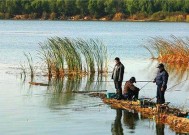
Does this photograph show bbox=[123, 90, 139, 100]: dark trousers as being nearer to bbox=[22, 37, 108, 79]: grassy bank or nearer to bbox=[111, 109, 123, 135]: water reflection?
bbox=[111, 109, 123, 135]: water reflection

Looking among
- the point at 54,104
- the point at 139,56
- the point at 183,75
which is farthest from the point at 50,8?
the point at 54,104

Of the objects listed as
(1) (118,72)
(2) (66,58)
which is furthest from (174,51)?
(1) (118,72)

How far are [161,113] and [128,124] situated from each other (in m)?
1.16

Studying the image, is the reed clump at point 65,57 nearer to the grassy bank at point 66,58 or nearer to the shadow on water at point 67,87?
the grassy bank at point 66,58

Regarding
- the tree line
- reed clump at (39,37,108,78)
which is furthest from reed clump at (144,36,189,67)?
the tree line

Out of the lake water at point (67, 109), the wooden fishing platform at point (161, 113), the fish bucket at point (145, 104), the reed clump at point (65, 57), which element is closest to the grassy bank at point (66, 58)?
the reed clump at point (65, 57)

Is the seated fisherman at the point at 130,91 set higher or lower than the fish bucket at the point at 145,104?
higher

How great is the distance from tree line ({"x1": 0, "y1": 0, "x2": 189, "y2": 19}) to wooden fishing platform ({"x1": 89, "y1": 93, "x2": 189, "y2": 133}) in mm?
111599

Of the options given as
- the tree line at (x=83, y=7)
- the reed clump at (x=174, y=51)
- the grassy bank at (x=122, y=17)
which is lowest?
the reed clump at (x=174, y=51)

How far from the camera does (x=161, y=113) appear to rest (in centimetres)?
2153

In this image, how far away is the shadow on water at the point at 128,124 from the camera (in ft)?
65.8

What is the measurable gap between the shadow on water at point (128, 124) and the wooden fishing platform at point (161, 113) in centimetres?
27

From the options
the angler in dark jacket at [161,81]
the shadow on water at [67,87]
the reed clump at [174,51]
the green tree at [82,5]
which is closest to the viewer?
the angler in dark jacket at [161,81]

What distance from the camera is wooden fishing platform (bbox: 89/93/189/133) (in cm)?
2006
